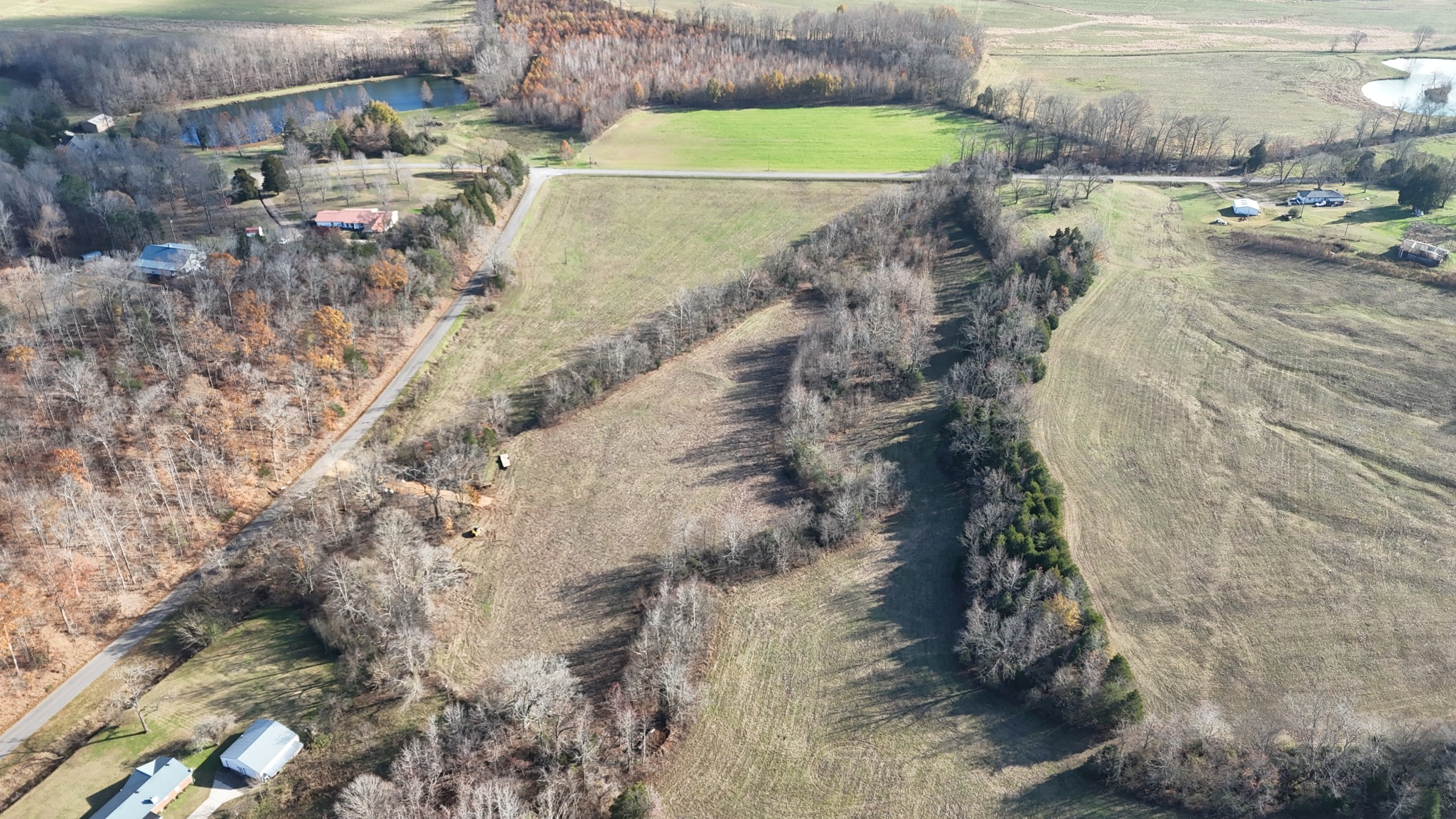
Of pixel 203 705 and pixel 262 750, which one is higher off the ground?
pixel 262 750

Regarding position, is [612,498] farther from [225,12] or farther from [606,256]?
[225,12]

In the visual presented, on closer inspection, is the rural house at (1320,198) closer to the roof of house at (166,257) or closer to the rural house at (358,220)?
the rural house at (358,220)

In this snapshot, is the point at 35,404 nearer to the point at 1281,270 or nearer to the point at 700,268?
the point at 700,268

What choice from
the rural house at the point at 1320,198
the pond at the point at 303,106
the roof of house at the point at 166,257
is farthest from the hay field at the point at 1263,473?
the pond at the point at 303,106

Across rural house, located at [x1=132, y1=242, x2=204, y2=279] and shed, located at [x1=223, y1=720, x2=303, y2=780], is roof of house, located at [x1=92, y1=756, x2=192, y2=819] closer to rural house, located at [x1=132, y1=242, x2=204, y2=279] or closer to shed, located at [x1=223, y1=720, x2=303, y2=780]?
shed, located at [x1=223, y1=720, x2=303, y2=780]

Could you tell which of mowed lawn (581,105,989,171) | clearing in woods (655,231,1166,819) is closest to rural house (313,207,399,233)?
mowed lawn (581,105,989,171)

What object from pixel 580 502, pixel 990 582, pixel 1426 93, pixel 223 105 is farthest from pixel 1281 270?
pixel 223 105

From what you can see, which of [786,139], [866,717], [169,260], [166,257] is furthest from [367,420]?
[786,139]
